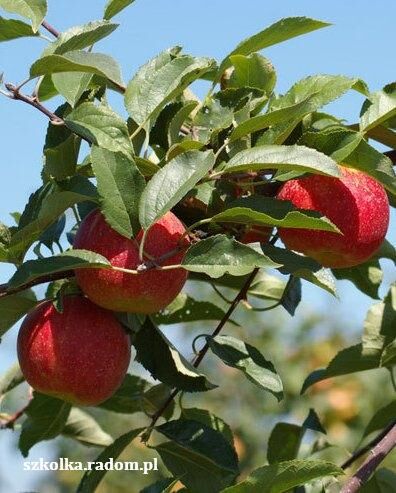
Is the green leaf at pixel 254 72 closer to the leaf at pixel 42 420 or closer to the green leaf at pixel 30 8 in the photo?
the green leaf at pixel 30 8

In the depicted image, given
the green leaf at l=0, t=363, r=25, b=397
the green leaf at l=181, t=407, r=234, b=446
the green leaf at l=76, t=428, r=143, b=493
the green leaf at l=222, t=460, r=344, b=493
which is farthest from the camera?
the green leaf at l=0, t=363, r=25, b=397

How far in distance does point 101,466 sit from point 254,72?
631mm

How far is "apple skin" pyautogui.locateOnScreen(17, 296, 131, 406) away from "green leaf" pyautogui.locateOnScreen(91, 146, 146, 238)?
217 mm

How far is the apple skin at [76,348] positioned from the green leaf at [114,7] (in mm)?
386

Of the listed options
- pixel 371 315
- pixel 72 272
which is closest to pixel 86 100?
pixel 72 272

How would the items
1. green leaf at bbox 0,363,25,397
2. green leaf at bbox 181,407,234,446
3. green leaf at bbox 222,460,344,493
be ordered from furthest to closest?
green leaf at bbox 0,363,25,397 → green leaf at bbox 181,407,234,446 → green leaf at bbox 222,460,344,493

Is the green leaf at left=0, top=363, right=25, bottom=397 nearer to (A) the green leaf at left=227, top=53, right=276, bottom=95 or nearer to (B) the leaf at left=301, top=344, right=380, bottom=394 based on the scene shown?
(B) the leaf at left=301, top=344, right=380, bottom=394

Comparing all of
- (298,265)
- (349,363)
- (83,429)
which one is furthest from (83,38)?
(83,429)

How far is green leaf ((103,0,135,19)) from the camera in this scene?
1.30 m

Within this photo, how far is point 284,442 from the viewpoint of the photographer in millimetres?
1782

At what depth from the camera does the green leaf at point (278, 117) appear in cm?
114

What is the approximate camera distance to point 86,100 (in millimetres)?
1289

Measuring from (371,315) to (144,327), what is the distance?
17.6 inches

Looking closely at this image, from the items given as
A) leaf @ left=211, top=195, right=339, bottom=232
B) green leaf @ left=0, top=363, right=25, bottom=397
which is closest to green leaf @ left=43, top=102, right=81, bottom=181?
leaf @ left=211, top=195, right=339, bottom=232
